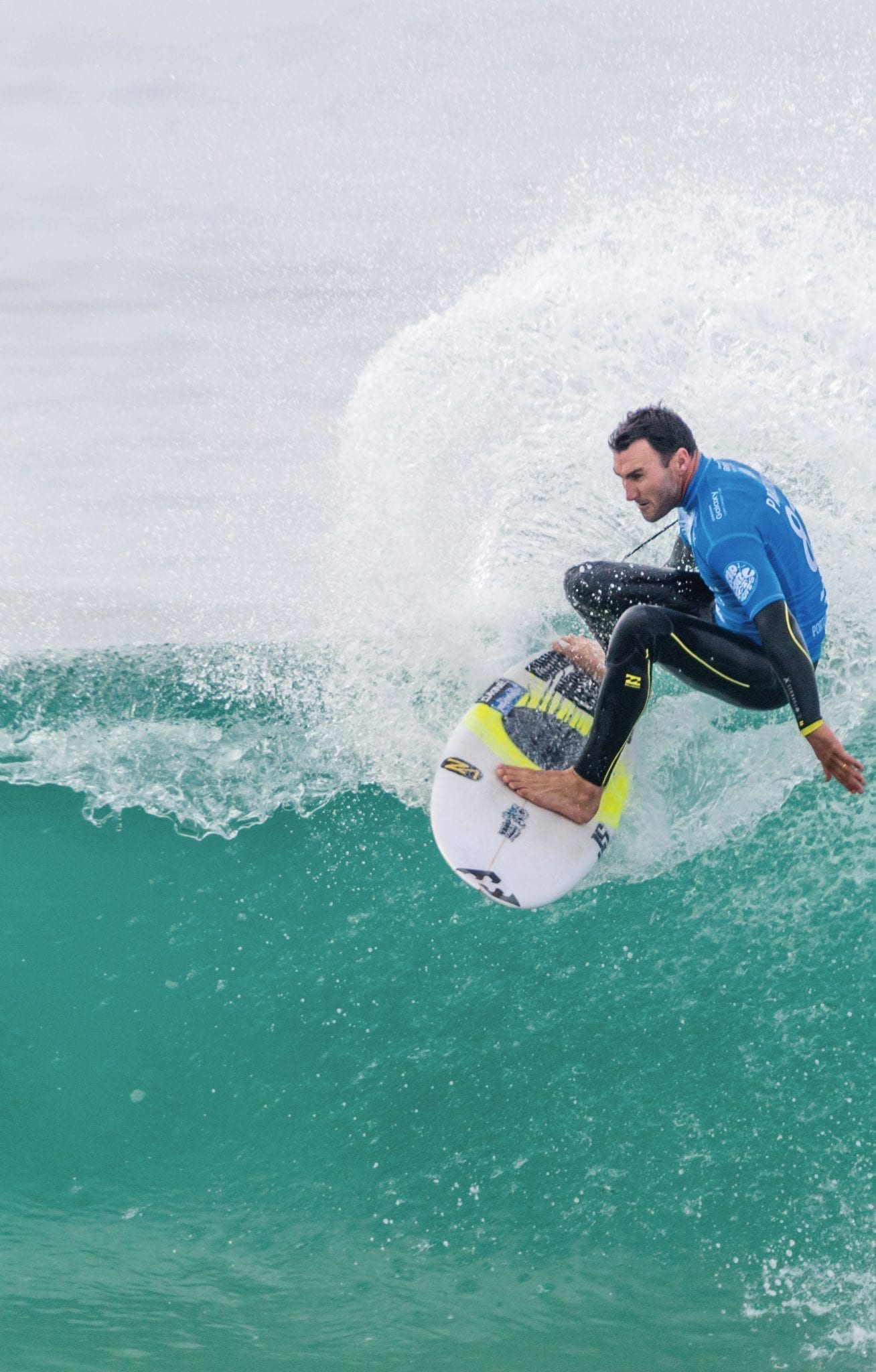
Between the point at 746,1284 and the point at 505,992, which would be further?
the point at 505,992

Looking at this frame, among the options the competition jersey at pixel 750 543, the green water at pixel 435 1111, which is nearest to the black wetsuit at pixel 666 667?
the competition jersey at pixel 750 543

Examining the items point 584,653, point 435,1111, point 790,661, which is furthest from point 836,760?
point 435,1111

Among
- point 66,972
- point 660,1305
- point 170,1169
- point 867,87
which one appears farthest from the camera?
point 867,87

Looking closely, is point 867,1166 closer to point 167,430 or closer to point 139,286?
point 167,430

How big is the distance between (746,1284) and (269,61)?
27.0ft

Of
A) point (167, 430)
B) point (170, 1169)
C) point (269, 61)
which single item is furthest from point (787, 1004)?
point (269, 61)

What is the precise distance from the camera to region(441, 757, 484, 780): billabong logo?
3980 millimetres

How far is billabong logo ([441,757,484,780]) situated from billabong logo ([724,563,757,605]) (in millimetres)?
1203

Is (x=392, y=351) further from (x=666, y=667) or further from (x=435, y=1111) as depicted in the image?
(x=435, y=1111)

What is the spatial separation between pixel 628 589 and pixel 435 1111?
2.06 meters

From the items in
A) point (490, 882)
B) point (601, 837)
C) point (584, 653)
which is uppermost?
point (584, 653)

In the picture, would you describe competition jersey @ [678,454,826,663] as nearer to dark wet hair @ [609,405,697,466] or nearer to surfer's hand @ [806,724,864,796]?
dark wet hair @ [609,405,697,466]

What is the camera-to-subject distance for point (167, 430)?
6.32 m

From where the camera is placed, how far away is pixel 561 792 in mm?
3857
